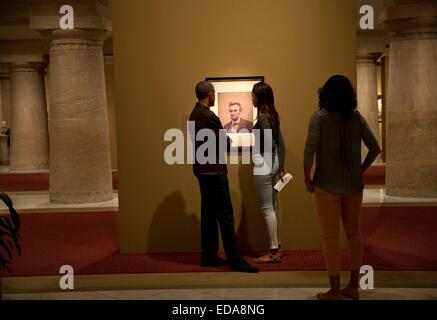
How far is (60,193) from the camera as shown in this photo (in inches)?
439

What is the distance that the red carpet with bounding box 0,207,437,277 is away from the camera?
5914mm

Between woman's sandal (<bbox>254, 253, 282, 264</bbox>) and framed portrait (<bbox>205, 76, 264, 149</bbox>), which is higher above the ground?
framed portrait (<bbox>205, 76, 264, 149</bbox>)

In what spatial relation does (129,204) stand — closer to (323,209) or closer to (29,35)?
(323,209)

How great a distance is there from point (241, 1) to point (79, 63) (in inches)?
207

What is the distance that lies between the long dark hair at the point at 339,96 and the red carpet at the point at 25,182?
996 cm

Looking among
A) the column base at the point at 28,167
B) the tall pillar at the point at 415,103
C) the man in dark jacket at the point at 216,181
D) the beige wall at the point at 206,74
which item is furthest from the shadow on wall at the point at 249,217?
the column base at the point at 28,167

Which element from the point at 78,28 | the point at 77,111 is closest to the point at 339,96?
the point at 77,111

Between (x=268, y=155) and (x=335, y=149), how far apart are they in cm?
135

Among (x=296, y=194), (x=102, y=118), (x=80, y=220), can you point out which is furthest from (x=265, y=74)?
(x=102, y=118)

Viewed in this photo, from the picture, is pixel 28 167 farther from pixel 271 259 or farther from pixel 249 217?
pixel 271 259

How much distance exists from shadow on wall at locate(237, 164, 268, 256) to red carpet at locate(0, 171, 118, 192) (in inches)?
307

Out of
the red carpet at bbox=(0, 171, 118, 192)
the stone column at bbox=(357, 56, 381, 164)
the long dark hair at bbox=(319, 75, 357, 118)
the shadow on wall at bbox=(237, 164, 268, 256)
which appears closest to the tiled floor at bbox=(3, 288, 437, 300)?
the long dark hair at bbox=(319, 75, 357, 118)

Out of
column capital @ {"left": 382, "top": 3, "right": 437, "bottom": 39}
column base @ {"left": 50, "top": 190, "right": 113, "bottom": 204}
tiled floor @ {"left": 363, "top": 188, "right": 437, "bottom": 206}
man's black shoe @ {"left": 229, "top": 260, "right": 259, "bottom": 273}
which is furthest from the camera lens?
column base @ {"left": 50, "top": 190, "right": 113, "bottom": 204}

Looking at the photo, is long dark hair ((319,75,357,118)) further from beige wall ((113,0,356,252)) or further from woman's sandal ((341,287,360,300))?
beige wall ((113,0,356,252))
